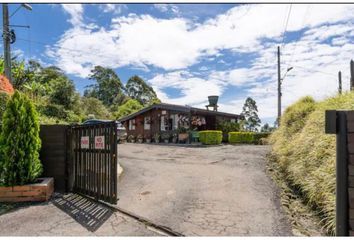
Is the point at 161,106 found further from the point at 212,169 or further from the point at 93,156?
the point at 93,156

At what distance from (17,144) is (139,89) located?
49903mm

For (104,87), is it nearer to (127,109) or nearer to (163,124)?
(127,109)

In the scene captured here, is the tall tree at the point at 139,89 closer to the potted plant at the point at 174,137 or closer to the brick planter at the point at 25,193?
the potted plant at the point at 174,137

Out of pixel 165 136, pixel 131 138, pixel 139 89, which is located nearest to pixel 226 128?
pixel 165 136

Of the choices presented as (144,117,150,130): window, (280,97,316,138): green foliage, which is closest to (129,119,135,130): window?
(144,117,150,130): window

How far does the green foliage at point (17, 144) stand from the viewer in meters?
5.68

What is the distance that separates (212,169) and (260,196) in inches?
124

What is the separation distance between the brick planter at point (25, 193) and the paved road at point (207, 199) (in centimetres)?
152

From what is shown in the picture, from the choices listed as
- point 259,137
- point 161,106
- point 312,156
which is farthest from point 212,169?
point 259,137

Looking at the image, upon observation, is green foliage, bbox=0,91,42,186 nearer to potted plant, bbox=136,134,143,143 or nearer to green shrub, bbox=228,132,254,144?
green shrub, bbox=228,132,254,144

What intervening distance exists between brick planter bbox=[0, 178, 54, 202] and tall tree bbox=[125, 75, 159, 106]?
48.8 meters

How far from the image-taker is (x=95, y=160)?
597 centimetres

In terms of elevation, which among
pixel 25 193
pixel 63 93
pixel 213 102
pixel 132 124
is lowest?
pixel 25 193

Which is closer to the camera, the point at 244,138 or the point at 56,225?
the point at 56,225
